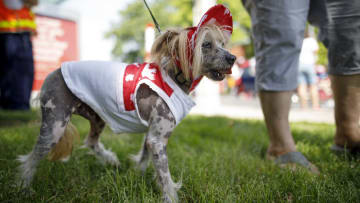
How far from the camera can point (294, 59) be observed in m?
2.32

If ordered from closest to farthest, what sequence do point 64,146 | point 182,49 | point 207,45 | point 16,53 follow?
point 182,49, point 207,45, point 64,146, point 16,53

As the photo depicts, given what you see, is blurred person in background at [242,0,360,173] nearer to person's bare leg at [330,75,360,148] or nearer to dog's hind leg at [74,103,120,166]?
person's bare leg at [330,75,360,148]

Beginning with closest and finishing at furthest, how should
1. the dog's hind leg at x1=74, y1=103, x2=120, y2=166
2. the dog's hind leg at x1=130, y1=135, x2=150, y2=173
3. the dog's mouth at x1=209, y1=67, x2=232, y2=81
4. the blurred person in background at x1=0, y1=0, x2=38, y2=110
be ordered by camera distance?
the dog's mouth at x1=209, y1=67, x2=232, y2=81
the dog's hind leg at x1=130, y1=135, x2=150, y2=173
the dog's hind leg at x1=74, y1=103, x2=120, y2=166
the blurred person in background at x1=0, y1=0, x2=38, y2=110

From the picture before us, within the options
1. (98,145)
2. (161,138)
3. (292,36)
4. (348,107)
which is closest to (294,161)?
(348,107)

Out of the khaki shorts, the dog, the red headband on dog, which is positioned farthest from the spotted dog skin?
the khaki shorts

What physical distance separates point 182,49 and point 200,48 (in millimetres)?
124

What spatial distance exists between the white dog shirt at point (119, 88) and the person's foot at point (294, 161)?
3.51 ft

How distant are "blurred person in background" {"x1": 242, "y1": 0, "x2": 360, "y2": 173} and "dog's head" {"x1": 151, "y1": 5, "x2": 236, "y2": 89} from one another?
1.98ft

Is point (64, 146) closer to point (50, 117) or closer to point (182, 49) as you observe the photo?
point (50, 117)

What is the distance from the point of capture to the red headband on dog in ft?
5.67

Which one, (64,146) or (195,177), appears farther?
(64,146)

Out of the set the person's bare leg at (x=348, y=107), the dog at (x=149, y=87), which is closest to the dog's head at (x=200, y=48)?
the dog at (x=149, y=87)

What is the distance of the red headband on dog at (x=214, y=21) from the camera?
1729mm

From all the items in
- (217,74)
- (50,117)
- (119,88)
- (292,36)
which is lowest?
(50,117)
